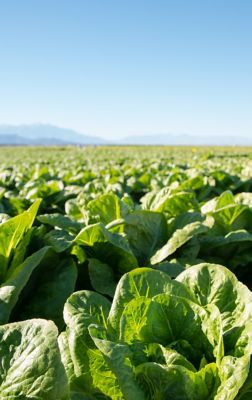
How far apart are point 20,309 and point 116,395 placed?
100 centimetres

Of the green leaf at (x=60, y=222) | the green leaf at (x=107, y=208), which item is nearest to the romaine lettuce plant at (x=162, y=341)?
the green leaf at (x=60, y=222)

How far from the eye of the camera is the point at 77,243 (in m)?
2.35

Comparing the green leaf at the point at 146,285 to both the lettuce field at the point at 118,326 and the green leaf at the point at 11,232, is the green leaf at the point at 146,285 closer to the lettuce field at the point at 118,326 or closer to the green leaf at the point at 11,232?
the lettuce field at the point at 118,326

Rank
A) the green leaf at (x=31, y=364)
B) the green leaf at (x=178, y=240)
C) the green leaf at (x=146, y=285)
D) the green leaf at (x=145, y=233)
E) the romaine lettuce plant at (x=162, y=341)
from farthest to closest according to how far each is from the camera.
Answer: the green leaf at (x=145, y=233) < the green leaf at (x=178, y=240) < the green leaf at (x=146, y=285) < the romaine lettuce plant at (x=162, y=341) < the green leaf at (x=31, y=364)

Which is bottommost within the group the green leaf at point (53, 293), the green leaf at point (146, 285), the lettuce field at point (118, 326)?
the green leaf at point (53, 293)

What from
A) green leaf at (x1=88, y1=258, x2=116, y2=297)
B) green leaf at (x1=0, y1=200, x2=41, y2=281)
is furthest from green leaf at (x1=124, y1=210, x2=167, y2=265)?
Answer: green leaf at (x1=0, y1=200, x2=41, y2=281)

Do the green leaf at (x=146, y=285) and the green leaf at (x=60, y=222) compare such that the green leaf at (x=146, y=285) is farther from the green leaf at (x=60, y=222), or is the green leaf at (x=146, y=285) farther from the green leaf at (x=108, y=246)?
the green leaf at (x=60, y=222)

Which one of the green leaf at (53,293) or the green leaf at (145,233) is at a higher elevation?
the green leaf at (145,233)

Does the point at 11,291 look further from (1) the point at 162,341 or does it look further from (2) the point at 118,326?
(1) the point at 162,341

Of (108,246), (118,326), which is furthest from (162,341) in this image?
(108,246)

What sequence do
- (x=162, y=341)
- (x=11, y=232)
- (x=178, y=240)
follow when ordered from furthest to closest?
(x=178, y=240), (x=11, y=232), (x=162, y=341)

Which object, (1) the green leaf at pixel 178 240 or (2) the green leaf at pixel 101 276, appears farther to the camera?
(1) the green leaf at pixel 178 240

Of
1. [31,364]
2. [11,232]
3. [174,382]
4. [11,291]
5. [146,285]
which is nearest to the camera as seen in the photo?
[31,364]

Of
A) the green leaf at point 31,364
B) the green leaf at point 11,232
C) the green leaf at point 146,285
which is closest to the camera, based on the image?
the green leaf at point 31,364
